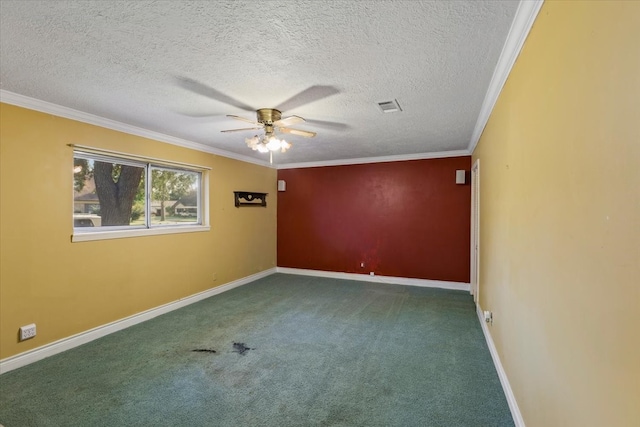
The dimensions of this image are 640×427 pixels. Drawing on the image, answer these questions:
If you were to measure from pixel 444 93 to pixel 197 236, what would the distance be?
373 centimetres

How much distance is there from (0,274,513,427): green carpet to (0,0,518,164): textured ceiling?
2.33 metres

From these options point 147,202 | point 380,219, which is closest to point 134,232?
point 147,202

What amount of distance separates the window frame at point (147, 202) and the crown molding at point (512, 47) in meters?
3.77

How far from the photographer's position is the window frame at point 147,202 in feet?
10.4

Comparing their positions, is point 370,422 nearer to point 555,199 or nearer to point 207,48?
point 555,199

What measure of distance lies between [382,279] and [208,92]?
14.3 feet

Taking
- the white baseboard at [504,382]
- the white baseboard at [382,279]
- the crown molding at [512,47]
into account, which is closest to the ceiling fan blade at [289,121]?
the crown molding at [512,47]

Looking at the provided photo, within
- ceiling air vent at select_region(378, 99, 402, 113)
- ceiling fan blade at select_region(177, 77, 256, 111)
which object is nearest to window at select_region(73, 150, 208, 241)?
ceiling fan blade at select_region(177, 77, 256, 111)

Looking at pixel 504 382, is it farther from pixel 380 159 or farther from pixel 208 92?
pixel 380 159

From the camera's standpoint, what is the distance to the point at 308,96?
2.60 metres

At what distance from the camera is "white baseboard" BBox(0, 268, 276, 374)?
8.51 feet

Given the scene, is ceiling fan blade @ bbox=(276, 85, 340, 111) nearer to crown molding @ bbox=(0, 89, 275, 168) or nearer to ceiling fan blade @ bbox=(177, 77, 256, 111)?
ceiling fan blade @ bbox=(177, 77, 256, 111)

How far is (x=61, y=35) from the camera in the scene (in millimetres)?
1713

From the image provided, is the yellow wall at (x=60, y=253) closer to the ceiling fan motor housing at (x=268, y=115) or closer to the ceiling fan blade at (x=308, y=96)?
the ceiling fan motor housing at (x=268, y=115)
